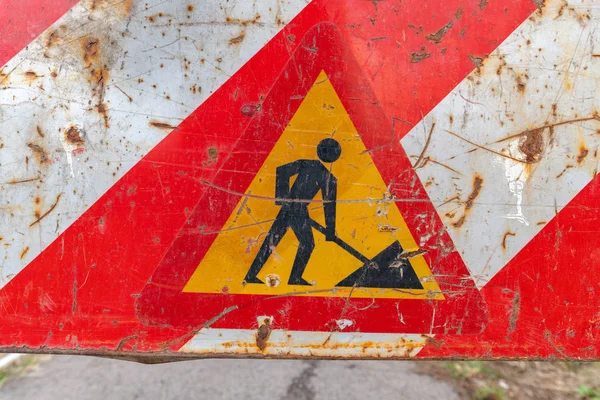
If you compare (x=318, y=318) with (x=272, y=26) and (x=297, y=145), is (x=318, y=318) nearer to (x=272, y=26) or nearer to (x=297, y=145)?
(x=297, y=145)

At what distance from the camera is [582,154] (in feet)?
3.31

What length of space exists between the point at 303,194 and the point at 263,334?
401mm

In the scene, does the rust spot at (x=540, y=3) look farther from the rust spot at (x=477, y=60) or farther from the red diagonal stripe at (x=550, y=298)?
the red diagonal stripe at (x=550, y=298)

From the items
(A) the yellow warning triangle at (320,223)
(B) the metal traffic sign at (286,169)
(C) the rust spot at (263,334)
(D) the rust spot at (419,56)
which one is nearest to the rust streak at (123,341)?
(B) the metal traffic sign at (286,169)

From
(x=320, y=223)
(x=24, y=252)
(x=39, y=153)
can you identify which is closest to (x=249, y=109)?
(x=320, y=223)

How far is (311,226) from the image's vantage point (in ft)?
3.28

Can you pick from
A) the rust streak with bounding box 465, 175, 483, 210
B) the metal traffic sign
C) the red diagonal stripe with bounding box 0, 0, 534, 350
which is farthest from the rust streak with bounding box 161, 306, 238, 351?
the rust streak with bounding box 465, 175, 483, 210

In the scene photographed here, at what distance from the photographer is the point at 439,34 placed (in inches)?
38.9

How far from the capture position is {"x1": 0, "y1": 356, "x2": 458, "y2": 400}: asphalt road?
72.5 inches

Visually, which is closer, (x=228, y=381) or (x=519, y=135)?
(x=519, y=135)

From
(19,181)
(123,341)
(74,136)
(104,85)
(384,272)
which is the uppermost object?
(104,85)

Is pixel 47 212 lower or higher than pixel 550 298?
higher

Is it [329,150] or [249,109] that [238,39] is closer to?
[249,109]

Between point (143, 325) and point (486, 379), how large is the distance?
1.79 metres
